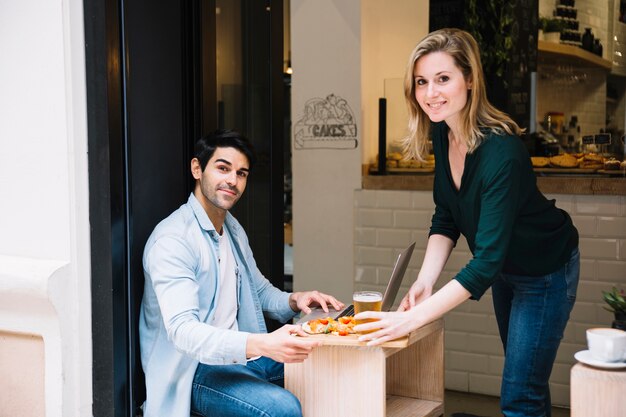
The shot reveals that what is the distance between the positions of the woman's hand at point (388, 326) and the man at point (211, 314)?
166 millimetres

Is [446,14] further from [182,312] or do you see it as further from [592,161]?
[182,312]

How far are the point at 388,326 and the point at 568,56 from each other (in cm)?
527

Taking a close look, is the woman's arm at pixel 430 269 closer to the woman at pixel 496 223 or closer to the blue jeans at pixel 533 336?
the woman at pixel 496 223

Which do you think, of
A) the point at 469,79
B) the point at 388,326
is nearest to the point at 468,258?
the point at 469,79

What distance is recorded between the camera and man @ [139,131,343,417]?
2.37 meters

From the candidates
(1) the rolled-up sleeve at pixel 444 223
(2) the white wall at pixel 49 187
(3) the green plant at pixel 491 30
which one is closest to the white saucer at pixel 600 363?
(1) the rolled-up sleeve at pixel 444 223

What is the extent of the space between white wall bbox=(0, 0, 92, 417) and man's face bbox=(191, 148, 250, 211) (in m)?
0.40

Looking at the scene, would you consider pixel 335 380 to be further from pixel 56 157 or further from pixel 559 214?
pixel 56 157

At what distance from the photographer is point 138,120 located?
2.73 metres

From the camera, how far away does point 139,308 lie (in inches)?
109

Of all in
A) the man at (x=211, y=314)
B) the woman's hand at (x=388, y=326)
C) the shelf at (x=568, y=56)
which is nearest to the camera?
the woman's hand at (x=388, y=326)

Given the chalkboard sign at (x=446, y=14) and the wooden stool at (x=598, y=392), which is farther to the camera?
the chalkboard sign at (x=446, y=14)

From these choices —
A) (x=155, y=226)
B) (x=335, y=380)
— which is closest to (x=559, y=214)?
(x=335, y=380)

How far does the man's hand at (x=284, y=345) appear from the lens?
228 centimetres
